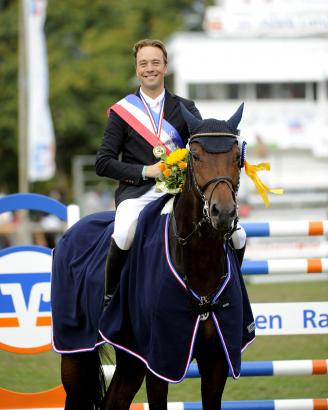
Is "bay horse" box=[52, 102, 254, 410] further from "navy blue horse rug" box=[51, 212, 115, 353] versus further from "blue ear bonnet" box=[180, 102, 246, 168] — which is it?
"navy blue horse rug" box=[51, 212, 115, 353]

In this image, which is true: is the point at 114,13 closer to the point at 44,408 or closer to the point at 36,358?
the point at 36,358

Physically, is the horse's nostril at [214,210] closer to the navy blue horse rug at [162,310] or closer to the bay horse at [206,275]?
the bay horse at [206,275]

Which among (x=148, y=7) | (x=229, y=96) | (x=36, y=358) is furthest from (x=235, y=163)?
(x=148, y=7)

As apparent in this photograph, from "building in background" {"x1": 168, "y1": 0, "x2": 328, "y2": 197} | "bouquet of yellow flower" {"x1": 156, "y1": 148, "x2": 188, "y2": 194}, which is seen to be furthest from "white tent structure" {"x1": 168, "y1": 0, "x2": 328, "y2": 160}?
"bouquet of yellow flower" {"x1": 156, "y1": 148, "x2": 188, "y2": 194}

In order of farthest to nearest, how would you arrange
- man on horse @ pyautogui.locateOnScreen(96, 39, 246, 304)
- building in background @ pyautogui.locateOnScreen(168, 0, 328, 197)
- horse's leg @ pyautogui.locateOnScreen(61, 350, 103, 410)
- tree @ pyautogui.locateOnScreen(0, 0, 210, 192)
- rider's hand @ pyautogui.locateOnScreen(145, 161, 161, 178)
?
tree @ pyautogui.locateOnScreen(0, 0, 210, 192) < building in background @ pyautogui.locateOnScreen(168, 0, 328, 197) < horse's leg @ pyautogui.locateOnScreen(61, 350, 103, 410) < man on horse @ pyautogui.locateOnScreen(96, 39, 246, 304) < rider's hand @ pyautogui.locateOnScreen(145, 161, 161, 178)

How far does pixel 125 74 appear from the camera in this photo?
41.2 m

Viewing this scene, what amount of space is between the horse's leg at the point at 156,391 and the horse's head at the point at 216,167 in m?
1.05

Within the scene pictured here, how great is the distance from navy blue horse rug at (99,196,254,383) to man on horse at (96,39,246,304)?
0.56 feet

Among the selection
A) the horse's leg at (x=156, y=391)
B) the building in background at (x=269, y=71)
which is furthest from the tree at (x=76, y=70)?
the horse's leg at (x=156, y=391)

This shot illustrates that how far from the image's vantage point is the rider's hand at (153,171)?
221 inches

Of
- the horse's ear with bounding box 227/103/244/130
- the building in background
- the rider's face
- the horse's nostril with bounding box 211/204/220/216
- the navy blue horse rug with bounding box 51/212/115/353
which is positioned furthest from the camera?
the building in background

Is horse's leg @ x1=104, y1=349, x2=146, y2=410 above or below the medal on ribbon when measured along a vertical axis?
below

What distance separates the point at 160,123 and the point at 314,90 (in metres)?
28.4

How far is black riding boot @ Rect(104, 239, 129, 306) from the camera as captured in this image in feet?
18.8
